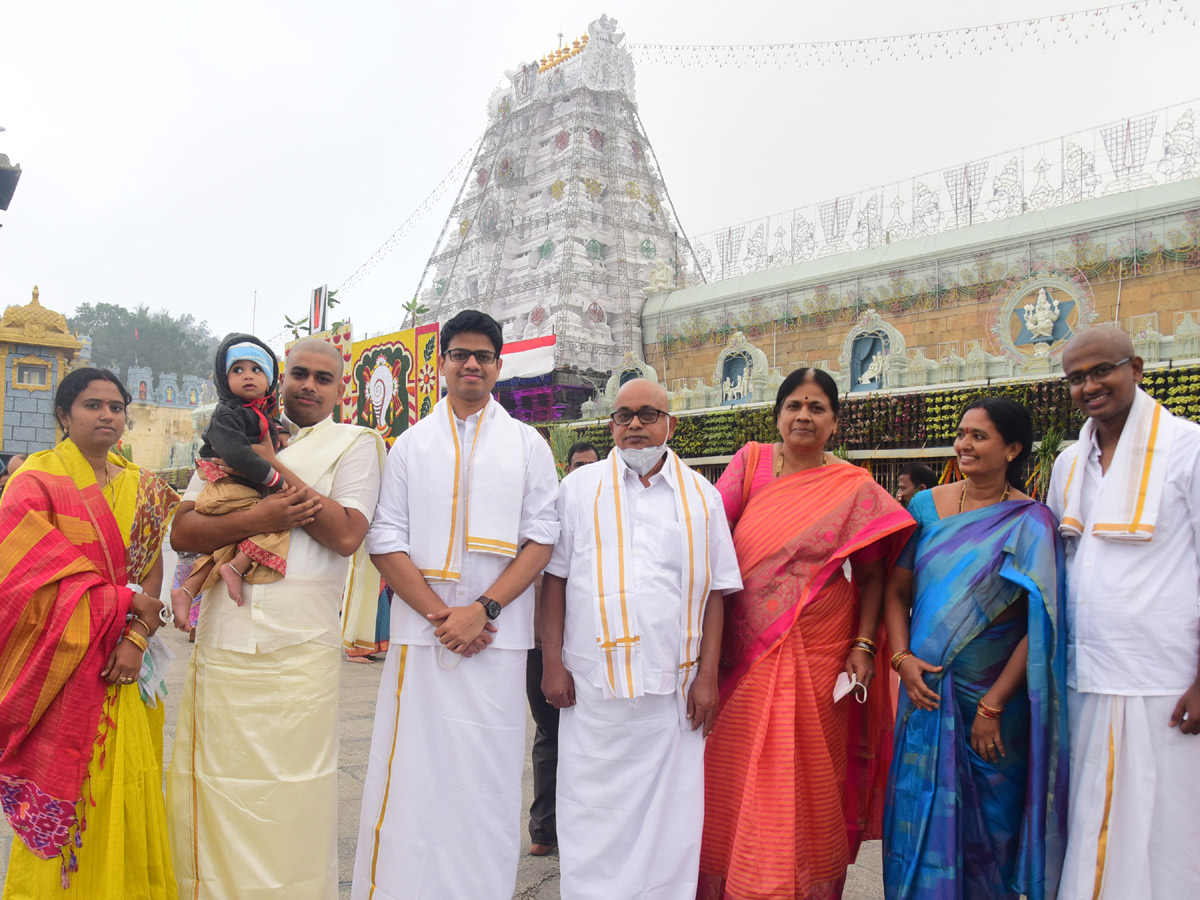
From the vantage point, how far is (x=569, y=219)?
2030 cm

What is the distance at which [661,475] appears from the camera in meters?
2.43

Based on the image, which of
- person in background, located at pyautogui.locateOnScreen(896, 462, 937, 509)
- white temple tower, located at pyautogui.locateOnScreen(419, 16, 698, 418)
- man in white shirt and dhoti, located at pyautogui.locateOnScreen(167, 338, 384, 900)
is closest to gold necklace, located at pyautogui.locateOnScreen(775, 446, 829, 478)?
man in white shirt and dhoti, located at pyautogui.locateOnScreen(167, 338, 384, 900)

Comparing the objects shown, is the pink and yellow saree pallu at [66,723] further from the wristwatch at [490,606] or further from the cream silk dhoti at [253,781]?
the wristwatch at [490,606]

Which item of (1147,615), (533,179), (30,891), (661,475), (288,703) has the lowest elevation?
(30,891)

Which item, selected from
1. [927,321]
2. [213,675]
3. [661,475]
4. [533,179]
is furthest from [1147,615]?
[533,179]

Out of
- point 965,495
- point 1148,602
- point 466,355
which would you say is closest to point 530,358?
point 466,355

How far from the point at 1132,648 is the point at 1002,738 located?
422mm

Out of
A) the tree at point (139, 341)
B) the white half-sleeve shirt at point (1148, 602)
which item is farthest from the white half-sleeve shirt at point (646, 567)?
the tree at point (139, 341)

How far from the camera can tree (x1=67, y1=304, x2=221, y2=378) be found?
53250 millimetres

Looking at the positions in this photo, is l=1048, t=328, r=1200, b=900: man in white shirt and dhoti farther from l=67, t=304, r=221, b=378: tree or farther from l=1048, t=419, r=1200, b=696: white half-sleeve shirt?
l=67, t=304, r=221, b=378: tree

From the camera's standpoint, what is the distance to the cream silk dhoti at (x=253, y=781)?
2.07m

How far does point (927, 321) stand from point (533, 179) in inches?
469

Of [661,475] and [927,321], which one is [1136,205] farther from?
[661,475]

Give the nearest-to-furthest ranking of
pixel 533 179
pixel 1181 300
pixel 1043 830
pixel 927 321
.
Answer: pixel 1043 830 → pixel 1181 300 → pixel 927 321 → pixel 533 179
